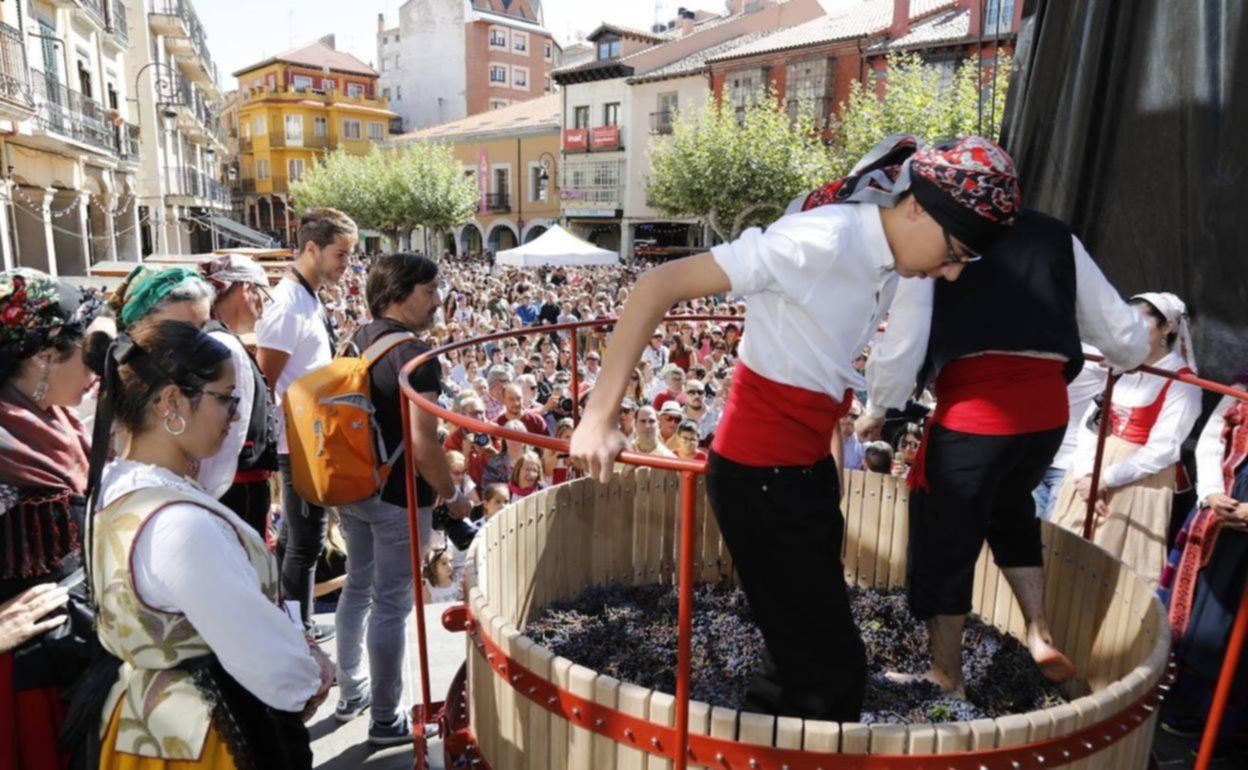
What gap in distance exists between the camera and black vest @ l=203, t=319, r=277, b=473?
150 inches

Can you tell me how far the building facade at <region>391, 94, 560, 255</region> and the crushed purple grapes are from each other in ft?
139

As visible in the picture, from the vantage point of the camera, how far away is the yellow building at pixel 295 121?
60.3 metres

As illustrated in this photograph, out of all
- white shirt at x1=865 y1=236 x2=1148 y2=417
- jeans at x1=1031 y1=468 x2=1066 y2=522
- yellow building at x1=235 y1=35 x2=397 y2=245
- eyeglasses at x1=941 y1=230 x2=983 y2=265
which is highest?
yellow building at x1=235 y1=35 x2=397 y2=245

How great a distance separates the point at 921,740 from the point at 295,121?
6552 cm

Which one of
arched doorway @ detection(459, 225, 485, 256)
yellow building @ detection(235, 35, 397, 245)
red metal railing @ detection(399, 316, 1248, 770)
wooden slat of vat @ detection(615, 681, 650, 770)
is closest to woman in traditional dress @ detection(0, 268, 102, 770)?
red metal railing @ detection(399, 316, 1248, 770)

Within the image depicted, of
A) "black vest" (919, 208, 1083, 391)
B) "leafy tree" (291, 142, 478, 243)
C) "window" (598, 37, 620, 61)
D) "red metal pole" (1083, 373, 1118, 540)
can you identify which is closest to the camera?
"black vest" (919, 208, 1083, 391)

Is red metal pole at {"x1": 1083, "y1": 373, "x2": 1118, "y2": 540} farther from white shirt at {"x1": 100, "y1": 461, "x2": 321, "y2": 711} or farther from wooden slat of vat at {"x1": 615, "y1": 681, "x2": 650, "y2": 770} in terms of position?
white shirt at {"x1": 100, "y1": 461, "x2": 321, "y2": 711}

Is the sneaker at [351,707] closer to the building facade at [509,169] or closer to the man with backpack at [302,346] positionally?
the man with backpack at [302,346]

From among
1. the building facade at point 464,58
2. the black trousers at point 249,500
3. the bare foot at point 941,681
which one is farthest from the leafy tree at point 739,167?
the building facade at point 464,58

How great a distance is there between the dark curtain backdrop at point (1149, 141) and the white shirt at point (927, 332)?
5.38 ft

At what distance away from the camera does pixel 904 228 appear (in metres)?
2.06

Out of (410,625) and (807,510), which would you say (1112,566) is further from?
(410,625)

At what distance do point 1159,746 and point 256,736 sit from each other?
135 inches

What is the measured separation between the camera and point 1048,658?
9.62 feet
